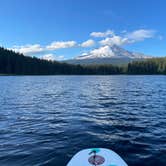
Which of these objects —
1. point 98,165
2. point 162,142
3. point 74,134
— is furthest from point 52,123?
point 98,165

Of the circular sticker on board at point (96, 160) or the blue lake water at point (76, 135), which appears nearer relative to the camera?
the circular sticker on board at point (96, 160)

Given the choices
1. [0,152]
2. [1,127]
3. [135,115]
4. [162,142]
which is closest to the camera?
[0,152]

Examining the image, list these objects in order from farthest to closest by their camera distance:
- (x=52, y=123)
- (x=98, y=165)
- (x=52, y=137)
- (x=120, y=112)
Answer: (x=120, y=112) < (x=52, y=123) < (x=52, y=137) < (x=98, y=165)

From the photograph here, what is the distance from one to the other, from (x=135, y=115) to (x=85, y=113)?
4801mm

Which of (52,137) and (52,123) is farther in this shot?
(52,123)

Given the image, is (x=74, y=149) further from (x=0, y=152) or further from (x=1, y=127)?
(x=1, y=127)

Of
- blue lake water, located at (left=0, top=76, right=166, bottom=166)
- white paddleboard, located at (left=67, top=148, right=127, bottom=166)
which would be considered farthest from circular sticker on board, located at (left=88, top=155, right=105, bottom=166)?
blue lake water, located at (left=0, top=76, right=166, bottom=166)

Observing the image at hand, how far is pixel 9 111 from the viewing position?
24.7 metres

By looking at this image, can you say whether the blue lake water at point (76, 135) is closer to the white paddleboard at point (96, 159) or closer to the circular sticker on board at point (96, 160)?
the white paddleboard at point (96, 159)

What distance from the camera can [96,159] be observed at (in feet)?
30.7

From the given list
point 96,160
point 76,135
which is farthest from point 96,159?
point 76,135

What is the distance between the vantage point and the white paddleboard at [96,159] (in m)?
9.12

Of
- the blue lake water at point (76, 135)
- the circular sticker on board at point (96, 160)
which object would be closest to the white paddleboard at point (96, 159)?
the circular sticker on board at point (96, 160)

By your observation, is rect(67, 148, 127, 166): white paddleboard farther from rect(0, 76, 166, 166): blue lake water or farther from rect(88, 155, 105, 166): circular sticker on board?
rect(0, 76, 166, 166): blue lake water
